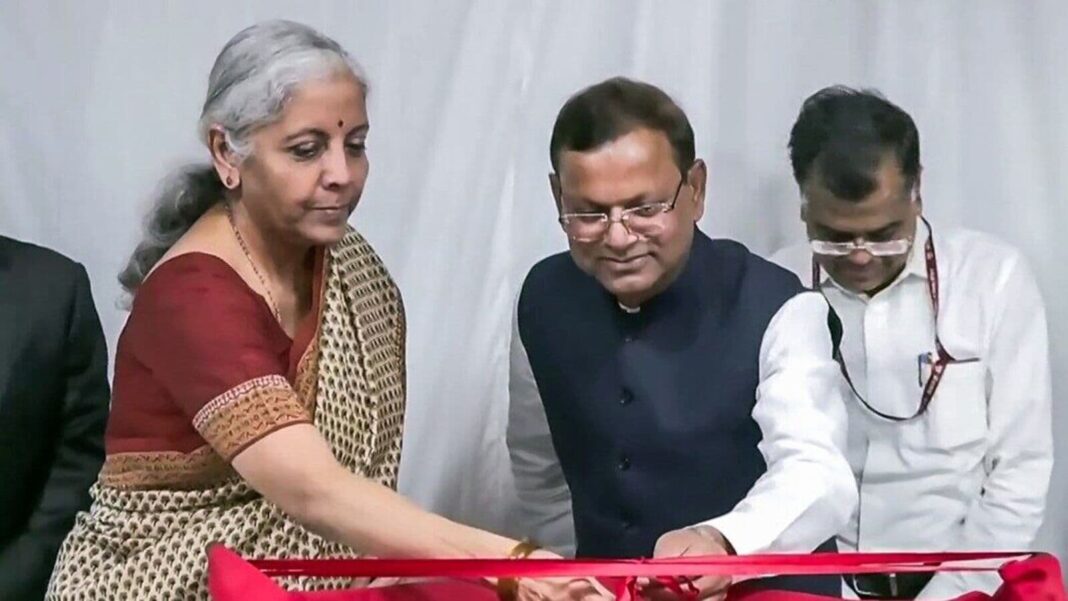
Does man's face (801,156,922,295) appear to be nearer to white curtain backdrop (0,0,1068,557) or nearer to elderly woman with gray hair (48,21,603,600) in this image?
white curtain backdrop (0,0,1068,557)

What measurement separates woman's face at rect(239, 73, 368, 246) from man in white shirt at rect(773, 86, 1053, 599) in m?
0.59

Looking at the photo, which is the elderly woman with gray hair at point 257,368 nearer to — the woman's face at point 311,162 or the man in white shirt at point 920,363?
the woman's face at point 311,162

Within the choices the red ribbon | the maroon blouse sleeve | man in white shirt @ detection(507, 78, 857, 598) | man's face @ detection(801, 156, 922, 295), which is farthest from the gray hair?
man's face @ detection(801, 156, 922, 295)

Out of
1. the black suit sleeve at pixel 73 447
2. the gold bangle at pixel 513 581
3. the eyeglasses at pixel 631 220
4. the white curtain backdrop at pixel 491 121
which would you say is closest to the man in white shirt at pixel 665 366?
the eyeglasses at pixel 631 220

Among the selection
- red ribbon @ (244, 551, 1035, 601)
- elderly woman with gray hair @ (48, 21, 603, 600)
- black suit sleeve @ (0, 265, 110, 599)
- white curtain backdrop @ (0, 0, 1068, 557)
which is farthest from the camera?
white curtain backdrop @ (0, 0, 1068, 557)

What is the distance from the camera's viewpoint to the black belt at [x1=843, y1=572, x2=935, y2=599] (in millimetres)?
1511

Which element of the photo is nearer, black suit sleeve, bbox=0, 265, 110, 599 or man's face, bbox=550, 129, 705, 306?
man's face, bbox=550, 129, 705, 306

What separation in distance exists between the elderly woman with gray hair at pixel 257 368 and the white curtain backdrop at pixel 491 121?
379mm

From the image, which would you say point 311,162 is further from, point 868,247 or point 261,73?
point 868,247

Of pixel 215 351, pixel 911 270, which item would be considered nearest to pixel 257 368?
pixel 215 351

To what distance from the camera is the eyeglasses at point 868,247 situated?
1.51 metres

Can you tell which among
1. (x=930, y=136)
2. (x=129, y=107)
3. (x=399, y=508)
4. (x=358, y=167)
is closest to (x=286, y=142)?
(x=358, y=167)

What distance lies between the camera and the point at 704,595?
105cm

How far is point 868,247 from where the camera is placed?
150cm
